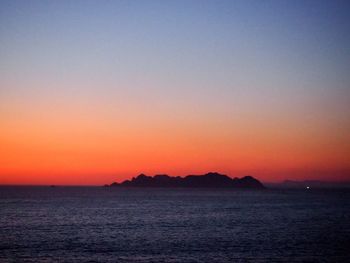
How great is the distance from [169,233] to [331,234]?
79.2 feet

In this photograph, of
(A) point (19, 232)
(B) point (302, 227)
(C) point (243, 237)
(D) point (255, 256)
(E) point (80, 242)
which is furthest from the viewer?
(B) point (302, 227)

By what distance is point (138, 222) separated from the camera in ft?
258

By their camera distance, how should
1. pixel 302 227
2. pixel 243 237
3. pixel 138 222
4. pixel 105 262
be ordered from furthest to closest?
pixel 138 222 → pixel 302 227 → pixel 243 237 → pixel 105 262

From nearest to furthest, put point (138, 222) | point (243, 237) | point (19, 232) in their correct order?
1. point (243, 237)
2. point (19, 232)
3. point (138, 222)

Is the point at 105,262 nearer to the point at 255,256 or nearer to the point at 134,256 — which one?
the point at 134,256

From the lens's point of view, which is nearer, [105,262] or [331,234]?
[105,262]

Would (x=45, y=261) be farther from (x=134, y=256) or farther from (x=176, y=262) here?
(x=176, y=262)

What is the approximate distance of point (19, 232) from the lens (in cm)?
6197

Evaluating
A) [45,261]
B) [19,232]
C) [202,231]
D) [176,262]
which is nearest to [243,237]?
[202,231]

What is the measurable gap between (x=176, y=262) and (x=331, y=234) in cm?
3057

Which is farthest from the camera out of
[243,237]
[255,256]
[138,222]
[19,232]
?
[138,222]

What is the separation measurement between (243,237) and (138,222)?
2668 centimetres

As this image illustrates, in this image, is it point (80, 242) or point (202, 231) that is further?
point (202, 231)

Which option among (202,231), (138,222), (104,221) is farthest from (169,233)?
(104,221)
